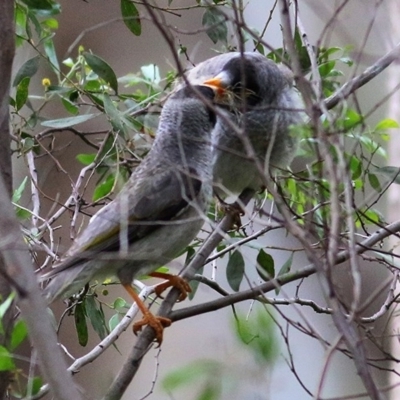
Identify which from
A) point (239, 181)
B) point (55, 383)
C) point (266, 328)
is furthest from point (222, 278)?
point (55, 383)

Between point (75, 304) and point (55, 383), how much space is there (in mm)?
1578

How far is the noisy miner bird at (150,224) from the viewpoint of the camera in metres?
2.22

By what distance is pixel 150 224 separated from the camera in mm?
2301

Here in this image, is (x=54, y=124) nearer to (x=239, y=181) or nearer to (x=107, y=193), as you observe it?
(x=107, y=193)

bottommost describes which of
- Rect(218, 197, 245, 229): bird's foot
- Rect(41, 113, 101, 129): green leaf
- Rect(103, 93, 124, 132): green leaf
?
Rect(218, 197, 245, 229): bird's foot

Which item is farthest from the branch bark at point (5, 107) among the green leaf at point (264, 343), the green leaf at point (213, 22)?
the green leaf at point (213, 22)

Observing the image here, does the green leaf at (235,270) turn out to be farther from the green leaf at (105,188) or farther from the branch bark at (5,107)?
the branch bark at (5,107)

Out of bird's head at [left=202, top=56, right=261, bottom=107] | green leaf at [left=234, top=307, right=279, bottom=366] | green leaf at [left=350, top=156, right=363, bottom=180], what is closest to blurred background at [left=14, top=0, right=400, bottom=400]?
bird's head at [left=202, top=56, right=261, bottom=107]

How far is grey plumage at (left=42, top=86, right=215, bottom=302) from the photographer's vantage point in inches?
87.4

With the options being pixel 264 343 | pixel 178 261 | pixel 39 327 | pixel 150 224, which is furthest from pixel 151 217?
pixel 39 327

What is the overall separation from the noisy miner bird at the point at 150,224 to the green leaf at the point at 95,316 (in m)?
0.16

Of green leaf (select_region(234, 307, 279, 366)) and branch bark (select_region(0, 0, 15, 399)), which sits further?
branch bark (select_region(0, 0, 15, 399))

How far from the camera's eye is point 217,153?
2625mm

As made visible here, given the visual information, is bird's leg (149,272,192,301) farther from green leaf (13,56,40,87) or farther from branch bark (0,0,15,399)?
green leaf (13,56,40,87)
